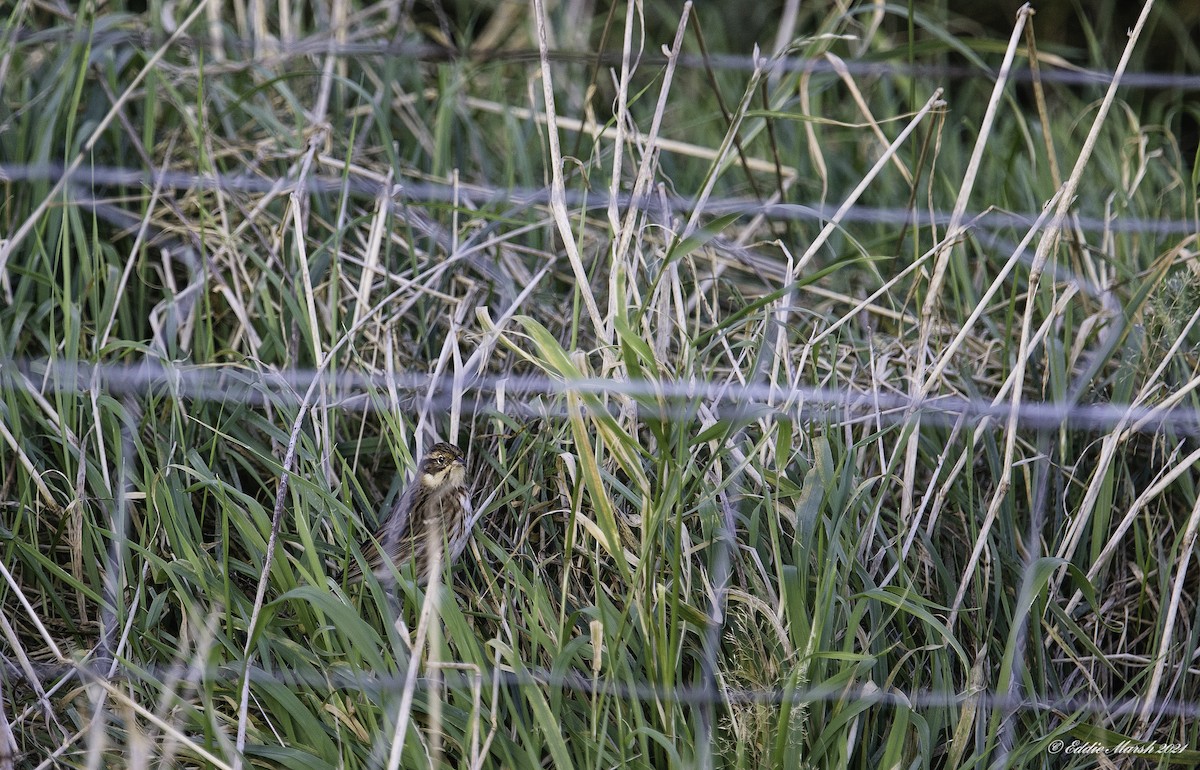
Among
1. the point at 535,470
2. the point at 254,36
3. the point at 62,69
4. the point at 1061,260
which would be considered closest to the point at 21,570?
the point at 535,470

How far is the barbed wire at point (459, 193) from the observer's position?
103 inches

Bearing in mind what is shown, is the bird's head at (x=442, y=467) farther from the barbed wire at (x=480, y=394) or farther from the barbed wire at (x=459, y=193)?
the barbed wire at (x=459, y=193)

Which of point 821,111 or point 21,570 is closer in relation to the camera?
point 21,570

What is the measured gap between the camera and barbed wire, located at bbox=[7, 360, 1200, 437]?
2070 millimetres

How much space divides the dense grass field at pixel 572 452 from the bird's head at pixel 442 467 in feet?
0.11

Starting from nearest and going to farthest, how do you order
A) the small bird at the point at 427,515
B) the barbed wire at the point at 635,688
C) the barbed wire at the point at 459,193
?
the barbed wire at the point at 635,688, the small bird at the point at 427,515, the barbed wire at the point at 459,193

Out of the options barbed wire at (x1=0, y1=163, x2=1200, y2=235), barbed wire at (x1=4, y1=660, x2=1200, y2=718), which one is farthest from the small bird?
barbed wire at (x1=0, y1=163, x2=1200, y2=235)

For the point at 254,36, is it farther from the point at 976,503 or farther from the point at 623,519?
the point at 976,503

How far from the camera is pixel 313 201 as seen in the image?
2.88 metres

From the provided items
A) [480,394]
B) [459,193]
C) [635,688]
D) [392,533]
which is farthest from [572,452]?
[459,193]

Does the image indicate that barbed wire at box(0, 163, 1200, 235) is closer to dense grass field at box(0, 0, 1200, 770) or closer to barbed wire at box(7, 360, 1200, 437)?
dense grass field at box(0, 0, 1200, 770)

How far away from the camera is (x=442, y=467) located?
6.93 ft

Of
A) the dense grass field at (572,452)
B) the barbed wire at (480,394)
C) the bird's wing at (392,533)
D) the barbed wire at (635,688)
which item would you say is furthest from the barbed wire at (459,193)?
the barbed wire at (635,688)

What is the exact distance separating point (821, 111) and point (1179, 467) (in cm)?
210
